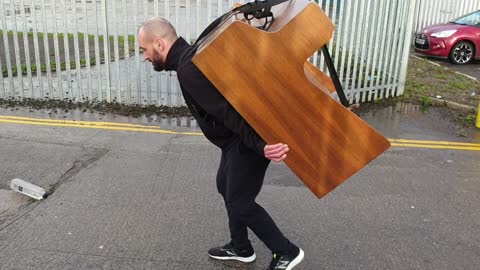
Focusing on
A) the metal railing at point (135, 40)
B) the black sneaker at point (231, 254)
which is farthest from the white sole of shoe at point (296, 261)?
the metal railing at point (135, 40)

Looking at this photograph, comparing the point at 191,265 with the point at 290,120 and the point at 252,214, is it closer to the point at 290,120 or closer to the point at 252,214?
the point at 252,214

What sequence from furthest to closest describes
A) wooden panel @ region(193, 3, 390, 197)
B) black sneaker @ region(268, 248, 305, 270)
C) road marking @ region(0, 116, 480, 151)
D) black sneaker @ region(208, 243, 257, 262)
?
road marking @ region(0, 116, 480, 151) < black sneaker @ region(208, 243, 257, 262) < black sneaker @ region(268, 248, 305, 270) < wooden panel @ region(193, 3, 390, 197)

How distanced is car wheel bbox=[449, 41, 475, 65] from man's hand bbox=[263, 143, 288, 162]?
11.0m

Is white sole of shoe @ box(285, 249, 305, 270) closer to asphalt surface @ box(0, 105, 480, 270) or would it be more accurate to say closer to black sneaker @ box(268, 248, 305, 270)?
black sneaker @ box(268, 248, 305, 270)

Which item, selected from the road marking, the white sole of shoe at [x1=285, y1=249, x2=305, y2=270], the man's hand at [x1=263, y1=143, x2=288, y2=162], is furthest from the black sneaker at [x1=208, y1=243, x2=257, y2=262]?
the road marking

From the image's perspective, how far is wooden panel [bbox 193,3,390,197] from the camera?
232 centimetres

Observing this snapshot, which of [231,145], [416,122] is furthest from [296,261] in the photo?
[416,122]

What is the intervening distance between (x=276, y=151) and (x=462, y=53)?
36.7 feet

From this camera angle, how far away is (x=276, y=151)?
2531mm

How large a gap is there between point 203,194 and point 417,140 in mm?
3126

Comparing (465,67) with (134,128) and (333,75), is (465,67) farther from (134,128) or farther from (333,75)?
(333,75)

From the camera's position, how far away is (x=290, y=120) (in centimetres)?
254

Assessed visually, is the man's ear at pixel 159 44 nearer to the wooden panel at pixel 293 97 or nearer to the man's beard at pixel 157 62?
the man's beard at pixel 157 62

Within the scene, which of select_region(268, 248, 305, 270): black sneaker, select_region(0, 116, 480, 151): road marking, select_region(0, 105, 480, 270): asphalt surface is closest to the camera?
select_region(268, 248, 305, 270): black sneaker
